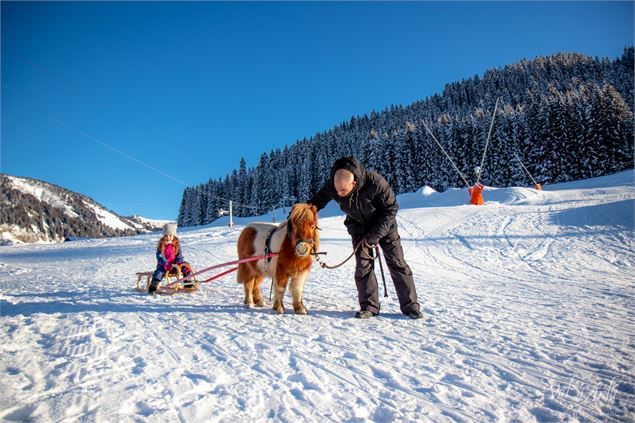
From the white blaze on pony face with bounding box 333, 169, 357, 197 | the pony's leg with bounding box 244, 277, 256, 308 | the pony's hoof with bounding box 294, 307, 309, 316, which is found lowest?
the pony's hoof with bounding box 294, 307, 309, 316

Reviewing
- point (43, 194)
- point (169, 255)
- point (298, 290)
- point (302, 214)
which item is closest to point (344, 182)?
point (302, 214)

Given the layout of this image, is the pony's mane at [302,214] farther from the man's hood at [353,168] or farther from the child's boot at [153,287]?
the child's boot at [153,287]

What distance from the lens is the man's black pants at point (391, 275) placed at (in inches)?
155

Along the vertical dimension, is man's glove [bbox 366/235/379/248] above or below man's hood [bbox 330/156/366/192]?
below

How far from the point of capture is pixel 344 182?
12.4 feet

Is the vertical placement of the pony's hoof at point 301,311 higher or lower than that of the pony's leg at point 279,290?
lower

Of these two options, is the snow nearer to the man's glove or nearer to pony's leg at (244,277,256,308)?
pony's leg at (244,277,256,308)

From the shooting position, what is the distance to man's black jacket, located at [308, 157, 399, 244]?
382 centimetres

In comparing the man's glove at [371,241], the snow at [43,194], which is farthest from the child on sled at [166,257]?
the snow at [43,194]

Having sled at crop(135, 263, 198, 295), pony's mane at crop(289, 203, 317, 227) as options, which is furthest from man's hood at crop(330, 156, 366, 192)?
sled at crop(135, 263, 198, 295)

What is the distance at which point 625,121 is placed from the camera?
131 feet

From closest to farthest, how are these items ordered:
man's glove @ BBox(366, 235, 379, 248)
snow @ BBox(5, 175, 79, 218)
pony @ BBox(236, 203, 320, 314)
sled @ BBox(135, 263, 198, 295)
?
man's glove @ BBox(366, 235, 379, 248)
pony @ BBox(236, 203, 320, 314)
sled @ BBox(135, 263, 198, 295)
snow @ BBox(5, 175, 79, 218)

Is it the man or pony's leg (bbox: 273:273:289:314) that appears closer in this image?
the man

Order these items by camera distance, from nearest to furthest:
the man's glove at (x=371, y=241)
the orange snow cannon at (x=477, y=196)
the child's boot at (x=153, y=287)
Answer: the man's glove at (x=371, y=241) → the child's boot at (x=153, y=287) → the orange snow cannon at (x=477, y=196)
